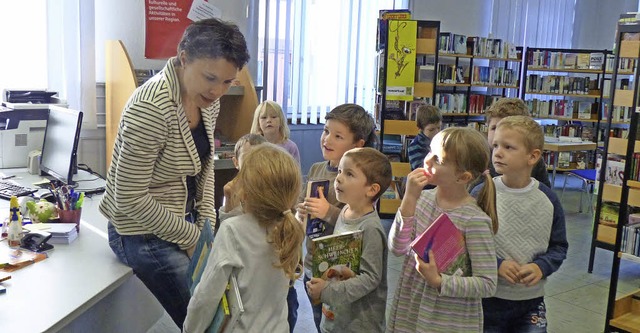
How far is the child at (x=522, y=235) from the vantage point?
2.03 meters

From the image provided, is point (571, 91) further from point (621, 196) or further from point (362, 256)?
point (362, 256)

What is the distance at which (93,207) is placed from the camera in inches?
114

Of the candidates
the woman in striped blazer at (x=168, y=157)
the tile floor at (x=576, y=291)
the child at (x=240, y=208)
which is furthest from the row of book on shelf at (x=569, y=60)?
the woman in striped blazer at (x=168, y=157)

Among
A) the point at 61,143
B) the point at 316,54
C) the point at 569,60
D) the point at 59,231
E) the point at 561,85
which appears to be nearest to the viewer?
the point at 59,231

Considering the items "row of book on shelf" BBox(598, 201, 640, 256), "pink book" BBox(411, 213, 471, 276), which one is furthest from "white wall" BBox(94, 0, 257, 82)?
"row of book on shelf" BBox(598, 201, 640, 256)

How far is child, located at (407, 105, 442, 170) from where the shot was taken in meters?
4.84

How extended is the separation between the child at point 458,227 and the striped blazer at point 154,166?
0.70 meters

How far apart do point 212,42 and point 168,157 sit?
375mm

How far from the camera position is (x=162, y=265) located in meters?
1.89

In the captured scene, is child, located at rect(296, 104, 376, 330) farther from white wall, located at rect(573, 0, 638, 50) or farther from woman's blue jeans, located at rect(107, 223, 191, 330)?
white wall, located at rect(573, 0, 638, 50)

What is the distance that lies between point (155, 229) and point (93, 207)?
122cm

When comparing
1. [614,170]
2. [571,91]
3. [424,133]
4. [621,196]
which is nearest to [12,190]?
[424,133]

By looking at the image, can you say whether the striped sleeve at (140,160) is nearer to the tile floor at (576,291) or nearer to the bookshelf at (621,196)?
the tile floor at (576,291)

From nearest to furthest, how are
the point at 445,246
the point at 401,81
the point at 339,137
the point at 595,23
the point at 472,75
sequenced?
the point at 445,246, the point at 339,137, the point at 401,81, the point at 472,75, the point at 595,23
